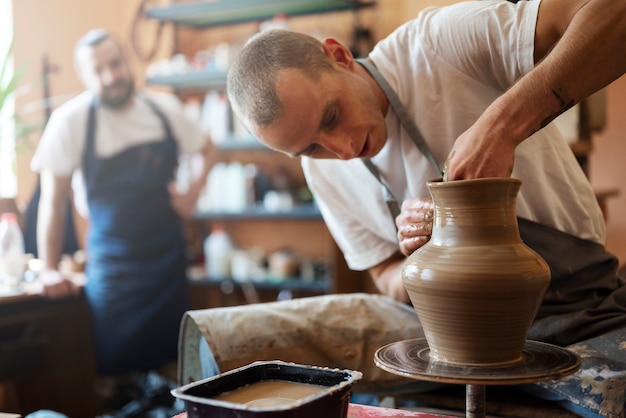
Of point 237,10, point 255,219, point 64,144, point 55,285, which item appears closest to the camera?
point 55,285

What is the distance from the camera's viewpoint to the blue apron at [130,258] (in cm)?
329

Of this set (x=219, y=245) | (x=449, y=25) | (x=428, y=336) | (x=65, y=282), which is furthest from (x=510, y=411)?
(x=219, y=245)

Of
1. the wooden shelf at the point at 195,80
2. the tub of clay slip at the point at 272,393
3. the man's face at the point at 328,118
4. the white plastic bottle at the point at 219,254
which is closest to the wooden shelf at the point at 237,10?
the wooden shelf at the point at 195,80

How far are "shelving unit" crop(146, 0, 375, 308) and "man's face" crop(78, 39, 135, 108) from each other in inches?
31.3

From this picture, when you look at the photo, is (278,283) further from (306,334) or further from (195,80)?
(306,334)

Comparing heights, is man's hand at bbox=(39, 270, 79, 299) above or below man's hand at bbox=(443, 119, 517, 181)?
below

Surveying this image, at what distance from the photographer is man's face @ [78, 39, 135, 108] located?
134 inches

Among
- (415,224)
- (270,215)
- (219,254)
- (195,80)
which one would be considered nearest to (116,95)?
(195,80)

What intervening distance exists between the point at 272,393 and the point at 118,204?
2.38 metres

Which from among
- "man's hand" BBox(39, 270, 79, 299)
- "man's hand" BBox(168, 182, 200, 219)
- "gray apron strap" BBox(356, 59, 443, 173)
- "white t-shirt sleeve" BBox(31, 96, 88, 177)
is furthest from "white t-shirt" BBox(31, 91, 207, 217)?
"gray apron strap" BBox(356, 59, 443, 173)

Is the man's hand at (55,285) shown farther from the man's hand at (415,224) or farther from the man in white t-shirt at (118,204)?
the man's hand at (415,224)

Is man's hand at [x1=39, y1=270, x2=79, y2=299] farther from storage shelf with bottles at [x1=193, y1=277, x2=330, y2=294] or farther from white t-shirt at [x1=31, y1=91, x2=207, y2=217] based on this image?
storage shelf with bottles at [x1=193, y1=277, x2=330, y2=294]

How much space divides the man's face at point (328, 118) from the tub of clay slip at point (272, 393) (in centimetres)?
59

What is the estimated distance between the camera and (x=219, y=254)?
13.9 ft
